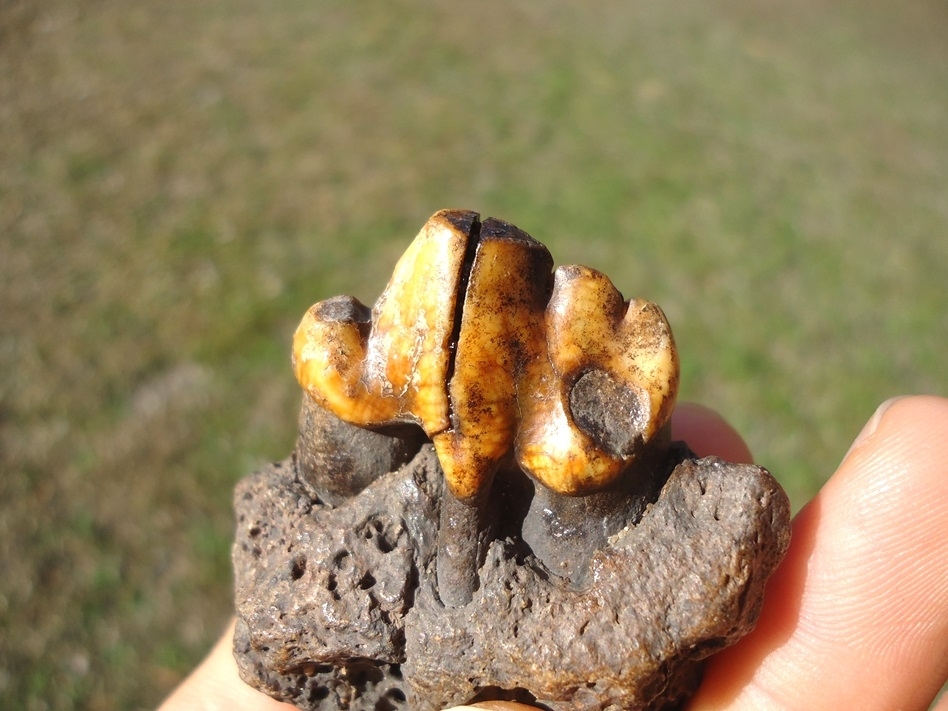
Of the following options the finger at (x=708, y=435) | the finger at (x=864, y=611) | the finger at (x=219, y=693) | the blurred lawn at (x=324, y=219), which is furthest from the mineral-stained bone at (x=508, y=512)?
the blurred lawn at (x=324, y=219)

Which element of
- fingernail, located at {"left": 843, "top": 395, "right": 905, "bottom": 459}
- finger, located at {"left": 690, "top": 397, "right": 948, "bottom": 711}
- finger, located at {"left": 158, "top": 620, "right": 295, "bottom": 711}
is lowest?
finger, located at {"left": 158, "top": 620, "right": 295, "bottom": 711}

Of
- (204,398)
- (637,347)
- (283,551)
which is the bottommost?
(204,398)

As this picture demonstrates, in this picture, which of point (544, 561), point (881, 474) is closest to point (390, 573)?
point (544, 561)

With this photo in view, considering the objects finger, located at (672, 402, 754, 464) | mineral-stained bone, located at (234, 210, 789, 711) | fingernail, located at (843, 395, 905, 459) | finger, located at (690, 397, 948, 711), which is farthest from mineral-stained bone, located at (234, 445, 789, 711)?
finger, located at (672, 402, 754, 464)

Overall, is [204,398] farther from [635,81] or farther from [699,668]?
[635,81]

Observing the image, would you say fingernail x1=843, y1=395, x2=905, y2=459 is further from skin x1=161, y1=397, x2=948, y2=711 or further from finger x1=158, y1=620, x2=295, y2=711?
finger x1=158, y1=620, x2=295, y2=711

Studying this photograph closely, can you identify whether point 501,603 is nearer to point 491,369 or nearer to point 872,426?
point 491,369

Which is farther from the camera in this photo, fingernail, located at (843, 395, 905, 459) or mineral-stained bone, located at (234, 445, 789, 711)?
fingernail, located at (843, 395, 905, 459)
